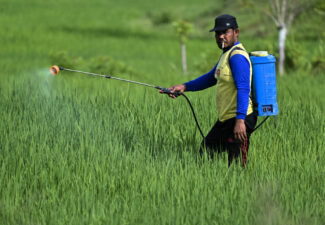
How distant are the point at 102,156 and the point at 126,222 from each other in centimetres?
105

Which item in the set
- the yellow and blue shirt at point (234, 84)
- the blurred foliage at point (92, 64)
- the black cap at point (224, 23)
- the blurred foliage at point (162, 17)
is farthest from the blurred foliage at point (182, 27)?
the blurred foliage at point (162, 17)

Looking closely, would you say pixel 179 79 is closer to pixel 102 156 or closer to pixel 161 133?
pixel 161 133

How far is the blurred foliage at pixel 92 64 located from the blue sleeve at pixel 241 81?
6.47 metres

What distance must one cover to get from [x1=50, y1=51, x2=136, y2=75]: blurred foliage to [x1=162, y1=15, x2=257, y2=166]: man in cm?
615

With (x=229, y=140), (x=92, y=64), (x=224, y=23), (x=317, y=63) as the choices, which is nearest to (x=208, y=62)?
(x=317, y=63)

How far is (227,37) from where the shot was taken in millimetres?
3729

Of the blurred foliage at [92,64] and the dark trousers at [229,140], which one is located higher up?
the blurred foliage at [92,64]

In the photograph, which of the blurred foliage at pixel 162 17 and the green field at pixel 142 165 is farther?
the blurred foliage at pixel 162 17

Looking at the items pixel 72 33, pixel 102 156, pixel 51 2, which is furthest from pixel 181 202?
pixel 51 2

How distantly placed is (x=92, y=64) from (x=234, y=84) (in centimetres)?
672

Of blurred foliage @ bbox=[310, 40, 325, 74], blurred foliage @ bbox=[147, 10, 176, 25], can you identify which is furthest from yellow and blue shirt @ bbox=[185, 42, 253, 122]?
blurred foliage @ bbox=[147, 10, 176, 25]

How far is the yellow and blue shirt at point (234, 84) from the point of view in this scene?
11.8ft

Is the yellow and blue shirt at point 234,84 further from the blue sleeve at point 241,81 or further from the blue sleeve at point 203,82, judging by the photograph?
the blue sleeve at point 203,82

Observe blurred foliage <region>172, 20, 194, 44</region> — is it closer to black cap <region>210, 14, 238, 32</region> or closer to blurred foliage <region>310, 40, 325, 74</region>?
blurred foliage <region>310, 40, 325, 74</region>
